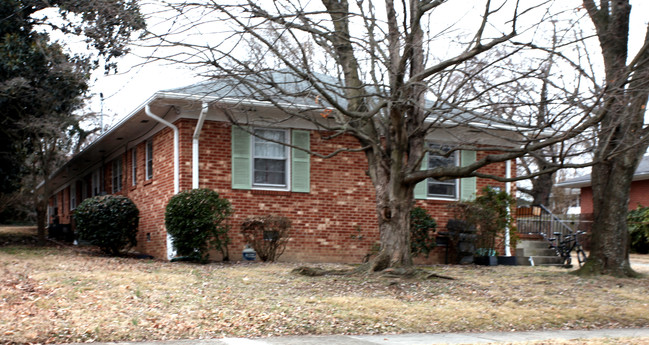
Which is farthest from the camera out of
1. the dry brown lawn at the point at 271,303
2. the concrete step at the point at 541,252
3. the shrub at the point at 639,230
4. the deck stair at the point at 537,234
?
the shrub at the point at 639,230

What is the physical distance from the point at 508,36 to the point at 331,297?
4.68 metres

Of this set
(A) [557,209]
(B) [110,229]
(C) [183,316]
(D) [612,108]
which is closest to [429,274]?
(D) [612,108]

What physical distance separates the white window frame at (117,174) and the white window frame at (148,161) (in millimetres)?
2837

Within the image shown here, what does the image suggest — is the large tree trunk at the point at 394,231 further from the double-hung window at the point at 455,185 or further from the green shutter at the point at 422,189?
the double-hung window at the point at 455,185

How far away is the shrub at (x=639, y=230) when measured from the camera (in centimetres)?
2448

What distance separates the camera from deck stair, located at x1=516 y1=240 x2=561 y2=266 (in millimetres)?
17453

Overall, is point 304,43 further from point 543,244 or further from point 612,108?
point 543,244

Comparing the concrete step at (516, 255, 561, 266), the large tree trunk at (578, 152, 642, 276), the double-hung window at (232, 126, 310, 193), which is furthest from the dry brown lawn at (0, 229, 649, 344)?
the concrete step at (516, 255, 561, 266)

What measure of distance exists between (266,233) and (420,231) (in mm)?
3914

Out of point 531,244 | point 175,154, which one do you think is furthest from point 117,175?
point 531,244

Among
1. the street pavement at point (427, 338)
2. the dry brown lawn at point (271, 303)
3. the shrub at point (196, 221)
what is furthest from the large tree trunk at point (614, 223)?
the shrub at point (196, 221)

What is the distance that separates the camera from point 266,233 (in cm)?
1484

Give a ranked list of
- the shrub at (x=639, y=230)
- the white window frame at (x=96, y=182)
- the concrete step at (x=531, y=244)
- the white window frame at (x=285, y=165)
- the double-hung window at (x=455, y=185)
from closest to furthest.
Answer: the white window frame at (x=285, y=165)
the double-hung window at (x=455, y=185)
the concrete step at (x=531, y=244)
the white window frame at (x=96, y=182)
the shrub at (x=639, y=230)

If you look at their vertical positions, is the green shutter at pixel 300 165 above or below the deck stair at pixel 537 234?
above
